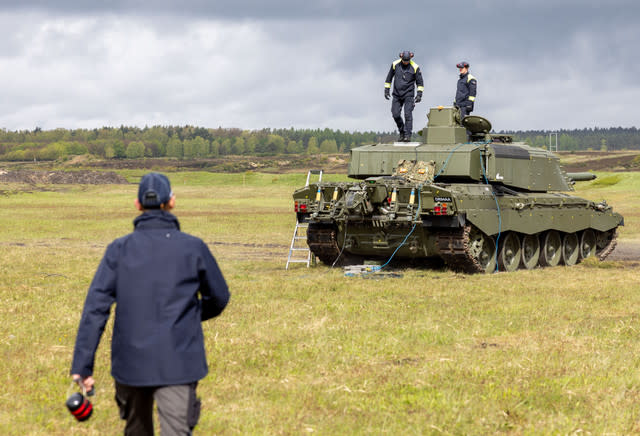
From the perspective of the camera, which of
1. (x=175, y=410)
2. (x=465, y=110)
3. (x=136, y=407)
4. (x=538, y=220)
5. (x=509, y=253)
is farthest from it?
(x=465, y=110)

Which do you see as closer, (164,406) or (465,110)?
(164,406)

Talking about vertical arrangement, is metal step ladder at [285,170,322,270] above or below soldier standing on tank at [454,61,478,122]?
below

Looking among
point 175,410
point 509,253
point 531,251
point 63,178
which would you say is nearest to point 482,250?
point 509,253

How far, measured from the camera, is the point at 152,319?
15.7 ft

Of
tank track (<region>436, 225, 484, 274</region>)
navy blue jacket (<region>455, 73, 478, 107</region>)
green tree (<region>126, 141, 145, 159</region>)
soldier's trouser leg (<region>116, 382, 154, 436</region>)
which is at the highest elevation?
navy blue jacket (<region>455, 73, 478, 107</region>)

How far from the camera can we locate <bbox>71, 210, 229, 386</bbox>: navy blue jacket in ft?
15.5

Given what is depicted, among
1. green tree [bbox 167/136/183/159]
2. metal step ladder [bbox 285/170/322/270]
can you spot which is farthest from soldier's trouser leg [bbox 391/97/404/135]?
green tree [bbox 167/136/183/159]

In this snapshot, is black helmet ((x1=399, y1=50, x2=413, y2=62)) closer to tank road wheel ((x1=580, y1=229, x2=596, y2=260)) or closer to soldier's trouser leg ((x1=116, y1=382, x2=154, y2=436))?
tank road wheel ((x1=580, y1=229, x2=596, y2=260))

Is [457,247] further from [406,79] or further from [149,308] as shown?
[149,308]

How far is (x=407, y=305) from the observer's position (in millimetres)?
12336

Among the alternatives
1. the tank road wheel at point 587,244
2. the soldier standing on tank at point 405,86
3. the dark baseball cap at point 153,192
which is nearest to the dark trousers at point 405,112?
the soldier standing on tank at point 405,86

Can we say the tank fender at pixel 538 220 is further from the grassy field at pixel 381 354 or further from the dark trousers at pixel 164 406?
the dark trousers at pixel 164 406

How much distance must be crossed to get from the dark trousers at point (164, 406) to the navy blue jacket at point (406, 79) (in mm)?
15455

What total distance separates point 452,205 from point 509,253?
3.23 m
